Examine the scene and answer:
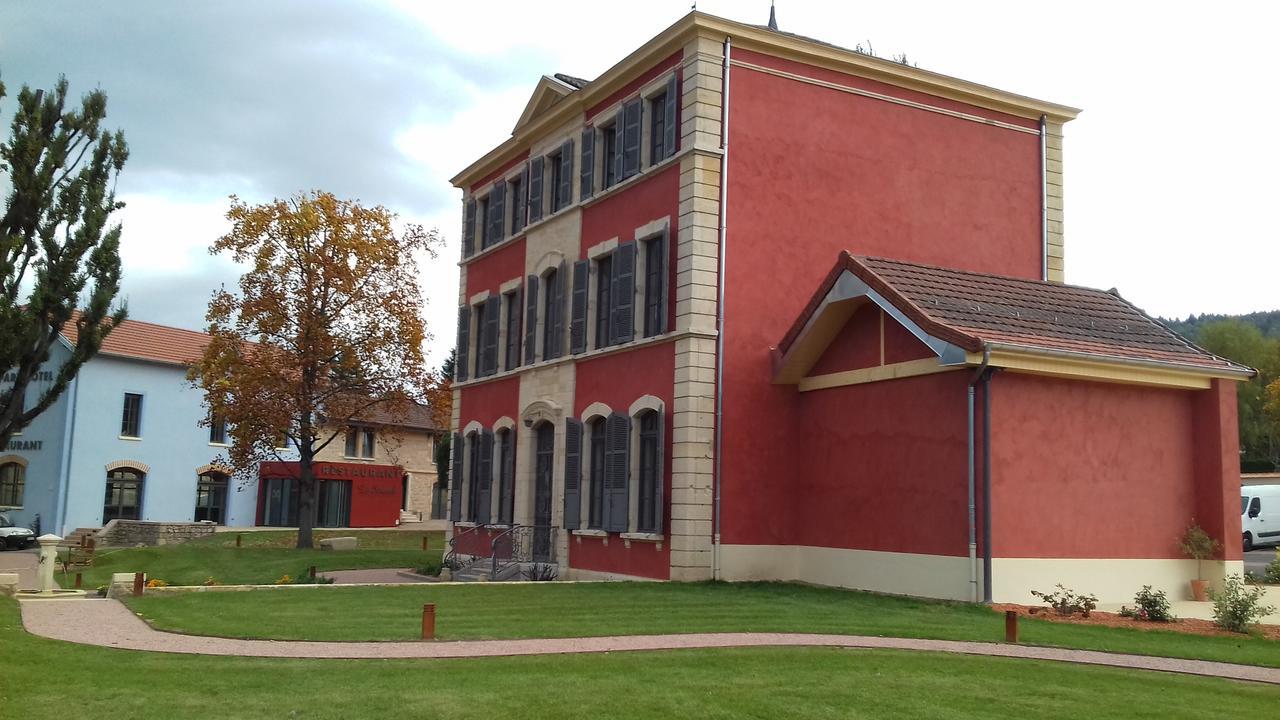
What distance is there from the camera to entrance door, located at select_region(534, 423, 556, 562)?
24.5 metres

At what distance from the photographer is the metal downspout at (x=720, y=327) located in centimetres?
1992

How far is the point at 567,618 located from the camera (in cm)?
1462

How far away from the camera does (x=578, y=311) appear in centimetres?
2412

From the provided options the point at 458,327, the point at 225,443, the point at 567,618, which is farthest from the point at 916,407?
the point at 225,443

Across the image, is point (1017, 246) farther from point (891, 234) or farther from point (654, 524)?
point (654, 524)

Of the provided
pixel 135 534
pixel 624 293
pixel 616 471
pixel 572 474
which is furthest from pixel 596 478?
pixel 135 534

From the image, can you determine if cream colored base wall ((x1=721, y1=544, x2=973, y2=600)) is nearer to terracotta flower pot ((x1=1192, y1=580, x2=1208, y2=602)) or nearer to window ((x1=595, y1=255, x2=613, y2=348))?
terracotta flower pot ((x1=1192, y1=580, x2=1208, y2=602))

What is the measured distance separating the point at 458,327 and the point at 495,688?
22.0 meters

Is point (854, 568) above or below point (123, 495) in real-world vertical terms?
below

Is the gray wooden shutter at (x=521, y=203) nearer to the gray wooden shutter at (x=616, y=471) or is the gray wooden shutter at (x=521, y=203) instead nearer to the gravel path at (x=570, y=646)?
the gray wooden shutter at (x=616, y=471)

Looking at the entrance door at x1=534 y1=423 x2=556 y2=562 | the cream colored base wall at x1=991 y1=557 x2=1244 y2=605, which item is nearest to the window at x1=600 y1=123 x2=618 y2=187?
the entrance door at x1=534 y1=423 x2=556 y2=562

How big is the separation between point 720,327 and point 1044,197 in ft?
26.0

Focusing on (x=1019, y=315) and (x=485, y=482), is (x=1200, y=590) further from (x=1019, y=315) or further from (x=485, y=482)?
(x=485, y=482)

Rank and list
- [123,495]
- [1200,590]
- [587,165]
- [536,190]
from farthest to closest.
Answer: [123,495] → [536,190] → [587,165] → [1200,590]
